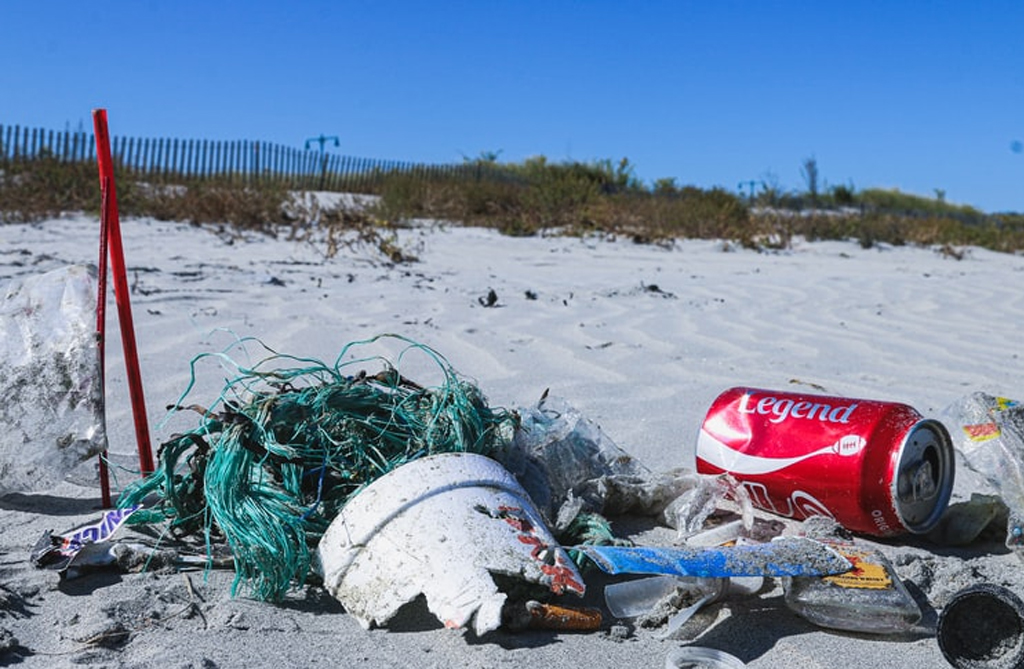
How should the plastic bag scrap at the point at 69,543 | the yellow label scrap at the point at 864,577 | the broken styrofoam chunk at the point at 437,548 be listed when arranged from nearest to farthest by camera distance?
the broken styrofoam chunk at the point at 437,548 < the yellow label scrap at the point at 864,577 < the plastic bag scrap at the point at 69,543

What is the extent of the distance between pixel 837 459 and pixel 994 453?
0.35m

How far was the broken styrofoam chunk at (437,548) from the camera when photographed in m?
1.52

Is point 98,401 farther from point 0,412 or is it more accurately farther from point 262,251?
point 262,251

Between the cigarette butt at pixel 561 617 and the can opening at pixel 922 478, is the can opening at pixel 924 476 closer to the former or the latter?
the can opening at pixel 922 478

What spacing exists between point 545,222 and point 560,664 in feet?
28.8

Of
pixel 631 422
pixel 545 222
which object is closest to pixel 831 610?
pixel 631 422

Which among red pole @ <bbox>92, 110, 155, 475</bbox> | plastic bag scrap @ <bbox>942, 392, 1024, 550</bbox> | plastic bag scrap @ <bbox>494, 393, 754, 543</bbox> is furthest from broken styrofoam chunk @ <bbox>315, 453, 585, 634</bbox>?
plastic bag scrap @ <bbox>942, 392, 1024, 550</bbox>

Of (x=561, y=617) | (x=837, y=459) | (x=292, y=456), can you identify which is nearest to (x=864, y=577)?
(x=837, y=459)

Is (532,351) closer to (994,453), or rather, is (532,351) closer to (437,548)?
(994,453)

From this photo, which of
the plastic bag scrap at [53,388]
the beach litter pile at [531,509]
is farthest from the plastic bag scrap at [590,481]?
the plastic bag scrap at [53,388]

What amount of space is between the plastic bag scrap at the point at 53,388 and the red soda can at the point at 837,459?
4.48ft

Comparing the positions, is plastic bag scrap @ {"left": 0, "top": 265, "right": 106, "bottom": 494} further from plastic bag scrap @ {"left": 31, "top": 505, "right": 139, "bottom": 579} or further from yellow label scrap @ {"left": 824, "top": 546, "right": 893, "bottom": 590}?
yellow label scrap @ {"left": 824, "top": 546, "right": 893, "bottom": 590}

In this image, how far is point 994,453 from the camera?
2051 mm

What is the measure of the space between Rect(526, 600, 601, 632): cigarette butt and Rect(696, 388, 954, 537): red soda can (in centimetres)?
68
